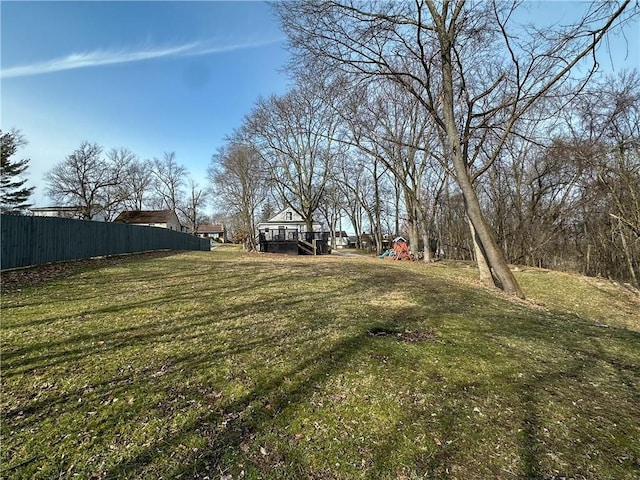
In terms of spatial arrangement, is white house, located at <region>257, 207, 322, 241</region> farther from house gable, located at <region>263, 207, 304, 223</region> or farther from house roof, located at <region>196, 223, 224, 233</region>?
house roof, located at <region>196, 223, 224, 233</region>

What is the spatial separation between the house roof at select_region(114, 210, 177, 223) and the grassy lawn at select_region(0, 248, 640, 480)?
A: 4037cm

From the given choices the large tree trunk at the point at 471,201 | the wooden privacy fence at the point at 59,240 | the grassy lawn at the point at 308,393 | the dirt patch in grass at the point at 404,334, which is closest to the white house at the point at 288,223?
the wooden privacy fence at the point at 59,240

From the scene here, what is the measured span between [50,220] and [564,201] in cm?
2404

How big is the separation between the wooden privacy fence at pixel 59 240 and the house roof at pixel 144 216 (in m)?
27.4

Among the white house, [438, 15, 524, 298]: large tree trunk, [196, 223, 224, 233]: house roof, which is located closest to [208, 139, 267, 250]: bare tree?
the white house

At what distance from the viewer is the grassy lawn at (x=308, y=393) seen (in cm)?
217

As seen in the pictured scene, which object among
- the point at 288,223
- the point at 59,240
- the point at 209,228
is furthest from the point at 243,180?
the point at 209,228

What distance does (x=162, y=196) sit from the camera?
163 ft

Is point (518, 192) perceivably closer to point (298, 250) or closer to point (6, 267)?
point (298, 250)

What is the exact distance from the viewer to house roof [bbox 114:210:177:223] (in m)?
42.3

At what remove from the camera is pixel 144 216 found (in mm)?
43312

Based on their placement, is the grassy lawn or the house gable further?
the house gable

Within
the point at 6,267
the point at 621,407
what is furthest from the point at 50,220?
the point at 621,407

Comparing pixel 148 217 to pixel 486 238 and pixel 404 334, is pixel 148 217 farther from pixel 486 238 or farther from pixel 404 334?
pixel 404 334
